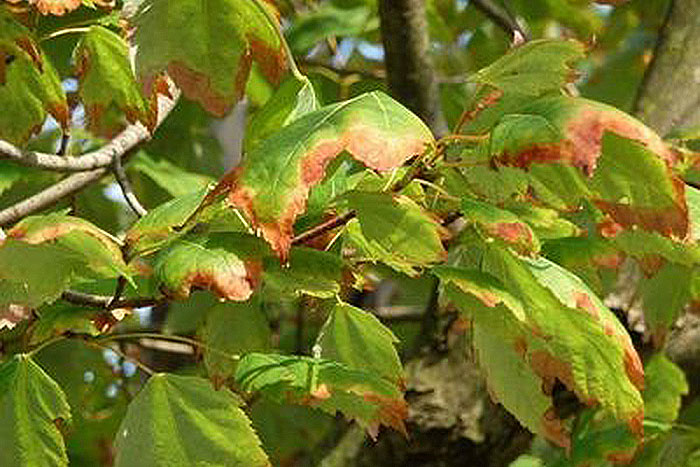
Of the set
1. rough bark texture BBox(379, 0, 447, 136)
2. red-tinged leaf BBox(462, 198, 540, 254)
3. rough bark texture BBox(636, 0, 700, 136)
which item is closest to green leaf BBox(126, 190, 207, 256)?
red-tinged leaf BBox(462, 198, 540, 254)

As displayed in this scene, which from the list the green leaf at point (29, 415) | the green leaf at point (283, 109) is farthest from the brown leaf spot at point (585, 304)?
the green leaf at point (29, 415)

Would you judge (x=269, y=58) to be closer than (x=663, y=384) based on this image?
Yes

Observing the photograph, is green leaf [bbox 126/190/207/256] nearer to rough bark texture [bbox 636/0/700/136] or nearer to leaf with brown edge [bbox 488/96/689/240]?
leaf with brown edge [bbox 488/96/689/240]

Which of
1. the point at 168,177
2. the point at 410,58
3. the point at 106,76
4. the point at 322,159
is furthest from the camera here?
the point at 168,177

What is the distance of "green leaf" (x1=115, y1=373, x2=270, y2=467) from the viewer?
1.28m

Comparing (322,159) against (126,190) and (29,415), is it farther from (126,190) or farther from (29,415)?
(126,190)

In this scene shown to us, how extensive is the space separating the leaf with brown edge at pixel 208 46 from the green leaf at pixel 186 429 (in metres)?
0.27

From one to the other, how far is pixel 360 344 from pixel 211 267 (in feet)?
0.91

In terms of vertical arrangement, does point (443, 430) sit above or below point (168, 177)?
below

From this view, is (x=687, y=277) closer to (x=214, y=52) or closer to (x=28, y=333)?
(x=214, y=52)

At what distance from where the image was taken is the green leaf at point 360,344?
141 cm

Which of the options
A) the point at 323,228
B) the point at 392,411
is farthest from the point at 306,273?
the point at 392,411

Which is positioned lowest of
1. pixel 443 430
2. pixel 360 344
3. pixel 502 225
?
pixel 443 430

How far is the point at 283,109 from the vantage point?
1430mm
